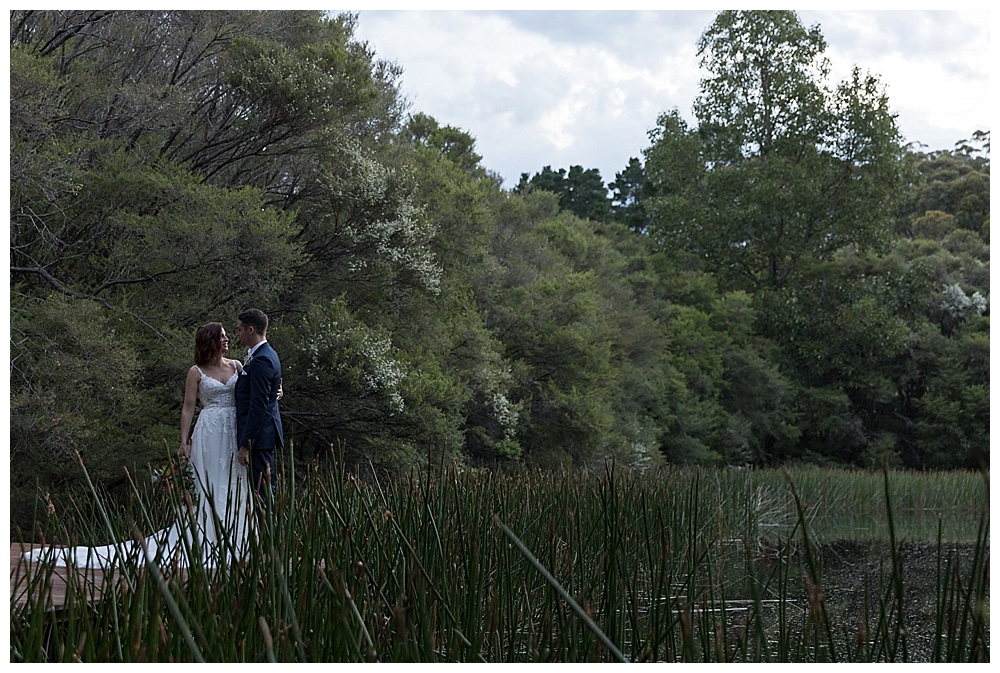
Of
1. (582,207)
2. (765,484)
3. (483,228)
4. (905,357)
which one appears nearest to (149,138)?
(483,228)

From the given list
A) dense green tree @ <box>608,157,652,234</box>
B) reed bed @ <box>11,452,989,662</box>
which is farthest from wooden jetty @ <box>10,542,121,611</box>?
dense green tree @ <box>608,157,652,234</box>

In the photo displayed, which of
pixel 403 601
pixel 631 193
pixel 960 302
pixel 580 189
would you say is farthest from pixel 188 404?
pixel 631 193

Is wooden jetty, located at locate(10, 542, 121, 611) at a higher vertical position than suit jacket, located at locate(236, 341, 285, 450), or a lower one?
lower

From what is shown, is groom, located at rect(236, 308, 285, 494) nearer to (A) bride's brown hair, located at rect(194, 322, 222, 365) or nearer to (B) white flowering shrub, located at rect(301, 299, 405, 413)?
(A) bride's brown hair, located at rect(194, 322, 222, 365)

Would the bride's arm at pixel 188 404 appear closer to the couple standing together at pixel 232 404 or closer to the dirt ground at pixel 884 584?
the couple standing together at pixel 232 404

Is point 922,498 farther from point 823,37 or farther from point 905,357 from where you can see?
point 823,37

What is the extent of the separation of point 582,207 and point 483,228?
11.9 meters

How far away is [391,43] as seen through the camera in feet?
34.7

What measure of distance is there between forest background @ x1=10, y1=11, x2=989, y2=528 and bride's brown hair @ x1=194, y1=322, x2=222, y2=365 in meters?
1.46

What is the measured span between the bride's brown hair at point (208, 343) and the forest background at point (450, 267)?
57.4 inches

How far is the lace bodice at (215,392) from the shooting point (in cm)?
433

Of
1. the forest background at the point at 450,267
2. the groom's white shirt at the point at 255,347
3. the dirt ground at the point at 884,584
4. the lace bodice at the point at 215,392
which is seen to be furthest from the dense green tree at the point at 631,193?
the groom's white shirt at the point at 255,347

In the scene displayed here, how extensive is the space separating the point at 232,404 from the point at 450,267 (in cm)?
602

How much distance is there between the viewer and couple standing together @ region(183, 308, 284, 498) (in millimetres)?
3975
